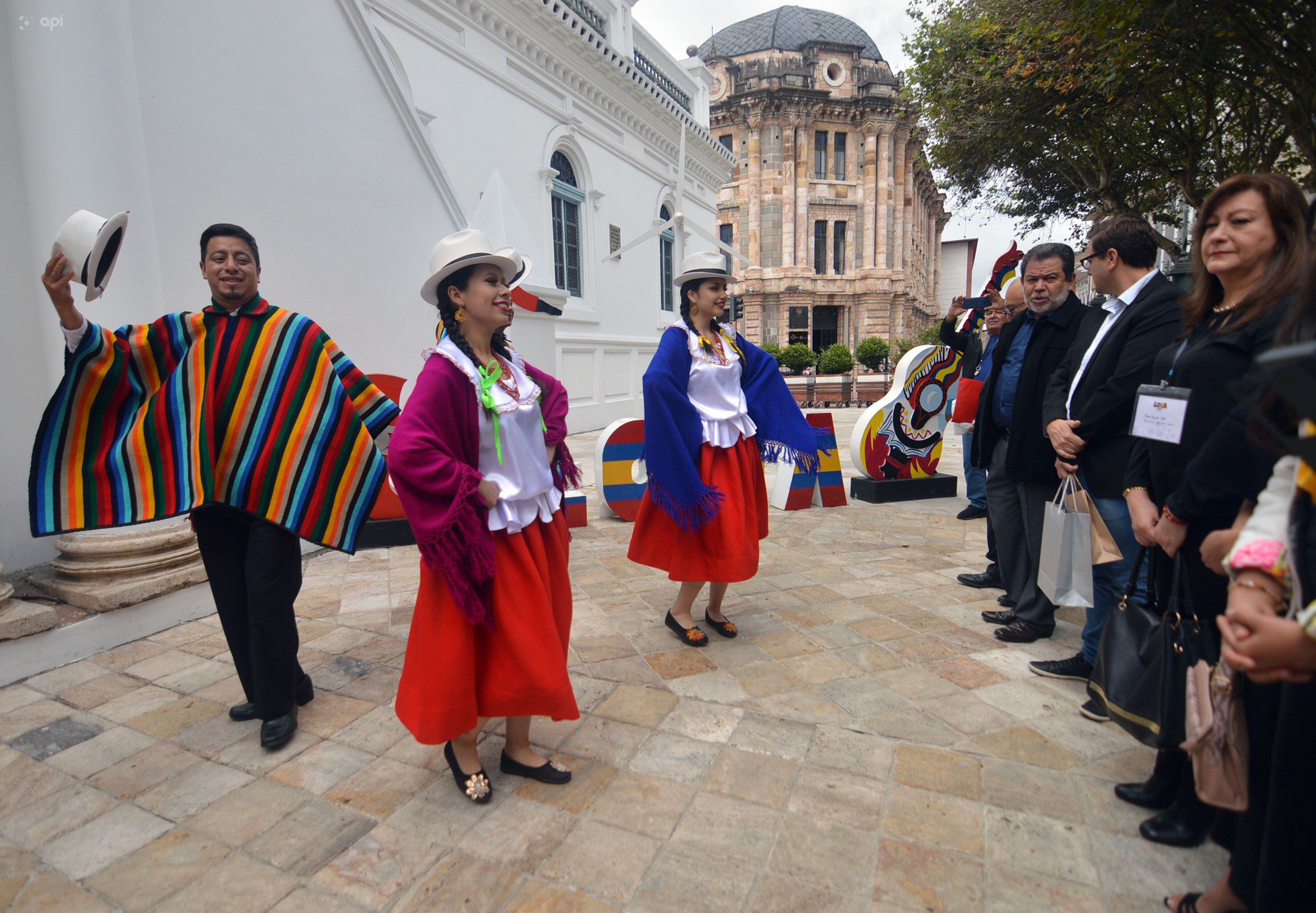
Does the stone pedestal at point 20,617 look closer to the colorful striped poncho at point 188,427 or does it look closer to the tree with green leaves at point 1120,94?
the colorful striped poncho at point 188,427

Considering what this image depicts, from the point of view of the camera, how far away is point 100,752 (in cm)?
268

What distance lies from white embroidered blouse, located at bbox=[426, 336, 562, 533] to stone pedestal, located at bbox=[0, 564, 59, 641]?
9.00ft

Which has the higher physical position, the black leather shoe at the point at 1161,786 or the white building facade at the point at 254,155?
the white building facade at the point at 254,155

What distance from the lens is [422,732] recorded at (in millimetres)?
2182

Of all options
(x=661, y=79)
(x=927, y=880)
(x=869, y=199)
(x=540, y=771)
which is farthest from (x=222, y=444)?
(x=869, y=199)

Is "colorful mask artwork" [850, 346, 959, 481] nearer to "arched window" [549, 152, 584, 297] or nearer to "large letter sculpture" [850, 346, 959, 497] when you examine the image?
"large letter sculpture" [850, 346, 959, 497]

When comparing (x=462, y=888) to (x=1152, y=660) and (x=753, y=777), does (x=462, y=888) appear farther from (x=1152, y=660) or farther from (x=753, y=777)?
(x=1152, y=660)

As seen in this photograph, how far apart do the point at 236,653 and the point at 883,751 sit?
104 inches

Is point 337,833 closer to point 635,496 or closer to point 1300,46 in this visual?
point 635,496

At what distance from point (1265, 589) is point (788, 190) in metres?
39.5

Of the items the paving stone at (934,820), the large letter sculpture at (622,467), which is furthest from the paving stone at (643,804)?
the large letter sculpture at (622,467)

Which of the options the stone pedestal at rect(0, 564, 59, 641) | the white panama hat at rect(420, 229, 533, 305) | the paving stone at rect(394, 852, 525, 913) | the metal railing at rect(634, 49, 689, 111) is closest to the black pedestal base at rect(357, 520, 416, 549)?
the stone pedestal at rect(0, 564, 59, 641)

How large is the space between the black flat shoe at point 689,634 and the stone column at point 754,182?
36.1m

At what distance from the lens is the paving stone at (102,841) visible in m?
2.08
